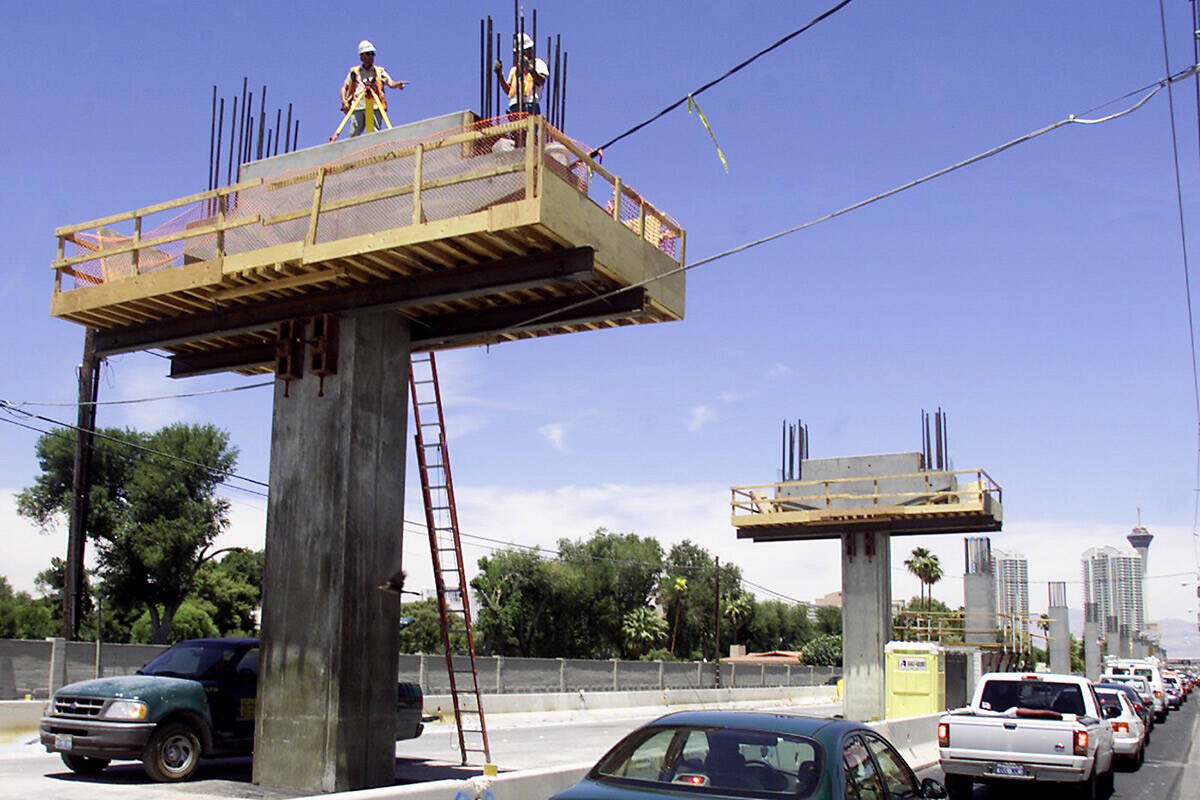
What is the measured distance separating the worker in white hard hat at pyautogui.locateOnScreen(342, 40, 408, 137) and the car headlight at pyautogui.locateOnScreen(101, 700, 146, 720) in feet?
27.3

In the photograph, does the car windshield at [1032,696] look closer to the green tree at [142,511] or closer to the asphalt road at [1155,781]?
the asphalt road at [1155,781]

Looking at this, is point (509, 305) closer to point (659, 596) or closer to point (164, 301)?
point (164, 301)

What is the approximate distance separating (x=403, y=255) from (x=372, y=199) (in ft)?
2.45

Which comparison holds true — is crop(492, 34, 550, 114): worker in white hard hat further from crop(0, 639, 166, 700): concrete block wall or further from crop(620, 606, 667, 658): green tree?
crop(620, 606, 667, 658): green tree

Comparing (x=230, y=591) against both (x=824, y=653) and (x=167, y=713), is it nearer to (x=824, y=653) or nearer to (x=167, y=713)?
(x=824, y=653)

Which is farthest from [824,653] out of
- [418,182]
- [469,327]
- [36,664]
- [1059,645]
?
[418,182]

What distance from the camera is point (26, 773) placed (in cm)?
1400

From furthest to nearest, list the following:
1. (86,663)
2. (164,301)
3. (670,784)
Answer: (86,663)
(164,301)
(670,784)

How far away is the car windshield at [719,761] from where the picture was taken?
6434 mm

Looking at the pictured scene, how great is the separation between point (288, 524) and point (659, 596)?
82017 mm

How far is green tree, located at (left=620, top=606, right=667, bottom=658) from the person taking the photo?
85062mm

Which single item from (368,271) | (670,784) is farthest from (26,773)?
(670,784)

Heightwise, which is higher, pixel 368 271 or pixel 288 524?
pixel 368 271

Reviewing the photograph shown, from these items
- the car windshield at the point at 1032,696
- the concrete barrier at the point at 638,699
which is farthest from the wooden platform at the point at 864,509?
the car windshield at the point at 1032,696
